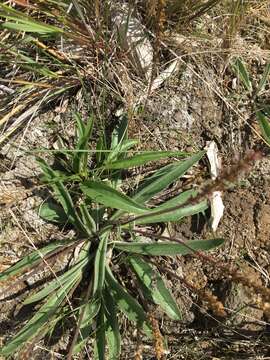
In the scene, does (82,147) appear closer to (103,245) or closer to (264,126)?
(103,245)

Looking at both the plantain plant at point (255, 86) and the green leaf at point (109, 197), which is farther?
the plantain plant at point (255, 86)

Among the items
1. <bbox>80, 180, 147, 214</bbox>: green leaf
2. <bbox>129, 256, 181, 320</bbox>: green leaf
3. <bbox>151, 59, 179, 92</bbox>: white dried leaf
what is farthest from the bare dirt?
<bbox>80, 180, 147, 214</bbox>: green leaf

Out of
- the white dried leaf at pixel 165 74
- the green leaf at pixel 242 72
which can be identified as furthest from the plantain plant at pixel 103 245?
the green leaf at pixel 242 72

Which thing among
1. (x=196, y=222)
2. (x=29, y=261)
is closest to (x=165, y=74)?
(x=196, y=222)

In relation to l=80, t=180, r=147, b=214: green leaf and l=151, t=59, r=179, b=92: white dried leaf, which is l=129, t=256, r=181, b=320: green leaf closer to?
l=80, t=180, r=147, b=214: green leaf

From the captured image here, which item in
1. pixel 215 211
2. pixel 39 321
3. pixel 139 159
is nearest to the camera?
pixel 39 321

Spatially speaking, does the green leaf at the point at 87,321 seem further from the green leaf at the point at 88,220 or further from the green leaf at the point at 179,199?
the green leaf at the point at 179,199

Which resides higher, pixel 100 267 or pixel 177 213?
pixel 177 213
